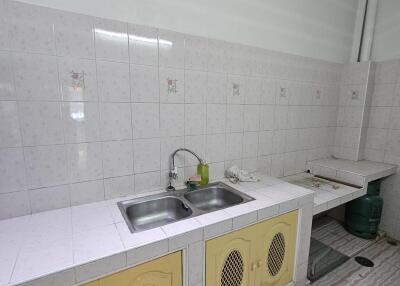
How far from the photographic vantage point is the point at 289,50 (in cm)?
200

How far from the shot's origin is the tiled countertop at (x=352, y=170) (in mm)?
1988

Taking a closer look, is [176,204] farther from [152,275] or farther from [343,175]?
[343,175]

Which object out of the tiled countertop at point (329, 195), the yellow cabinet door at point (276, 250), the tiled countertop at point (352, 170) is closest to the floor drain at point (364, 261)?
the tiled countertop at point (329, 195)

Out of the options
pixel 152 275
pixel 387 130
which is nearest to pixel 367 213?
pixel 387 130

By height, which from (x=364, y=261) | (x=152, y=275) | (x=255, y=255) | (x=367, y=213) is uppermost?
(x=152, y=275)

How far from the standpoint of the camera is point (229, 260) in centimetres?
121

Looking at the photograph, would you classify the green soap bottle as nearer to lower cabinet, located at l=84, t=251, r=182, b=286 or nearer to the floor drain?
lower cabinet, located at l=84, t=251, r=182, b=286

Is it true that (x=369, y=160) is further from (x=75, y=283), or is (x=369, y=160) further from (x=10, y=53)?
(x=10, y=53)

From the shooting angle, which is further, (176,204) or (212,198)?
(212,198)

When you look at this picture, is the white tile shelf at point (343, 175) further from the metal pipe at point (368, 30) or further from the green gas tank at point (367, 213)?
the metal pipe at point (368, 30)

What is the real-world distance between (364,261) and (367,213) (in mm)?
467

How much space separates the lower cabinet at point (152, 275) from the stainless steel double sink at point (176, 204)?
252 millimetres

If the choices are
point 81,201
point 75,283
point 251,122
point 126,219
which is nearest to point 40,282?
point 75,283

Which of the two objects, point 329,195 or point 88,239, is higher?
point 88,239
